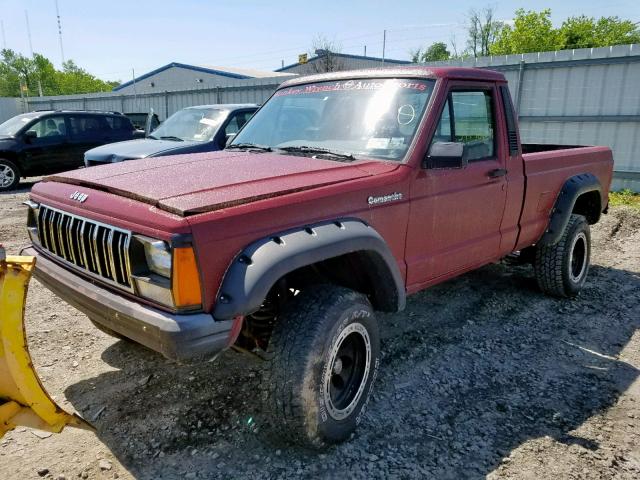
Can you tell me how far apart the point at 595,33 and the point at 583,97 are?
45372mm

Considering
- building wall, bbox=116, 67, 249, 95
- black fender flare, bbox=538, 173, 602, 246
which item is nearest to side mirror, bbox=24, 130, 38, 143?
black fender flare, bbox=538, 173, 602, 246

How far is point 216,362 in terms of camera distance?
3.58 metres

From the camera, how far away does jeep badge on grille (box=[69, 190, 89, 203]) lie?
258 cm

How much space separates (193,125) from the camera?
27.9ft

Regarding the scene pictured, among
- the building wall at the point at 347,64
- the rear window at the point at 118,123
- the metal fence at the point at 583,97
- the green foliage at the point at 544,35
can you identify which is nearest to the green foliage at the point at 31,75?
the building wall at the point at 347,64

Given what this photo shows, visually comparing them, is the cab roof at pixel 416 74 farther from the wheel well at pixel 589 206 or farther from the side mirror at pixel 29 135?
the side mirror at pixel 29 135

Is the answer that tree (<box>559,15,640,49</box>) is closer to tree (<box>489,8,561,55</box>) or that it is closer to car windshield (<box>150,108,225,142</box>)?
tree (<box>489,8,561,55</box>)

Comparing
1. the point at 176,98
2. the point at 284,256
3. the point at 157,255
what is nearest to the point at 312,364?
the point at 284,256

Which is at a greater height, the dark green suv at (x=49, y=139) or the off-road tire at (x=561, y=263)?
the dark green suv at (x=49, y=139)

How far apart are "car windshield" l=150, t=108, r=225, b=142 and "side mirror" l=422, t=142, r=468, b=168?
5665 mm

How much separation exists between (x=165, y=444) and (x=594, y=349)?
328cm

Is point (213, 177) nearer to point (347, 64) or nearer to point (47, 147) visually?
point (47, 147)

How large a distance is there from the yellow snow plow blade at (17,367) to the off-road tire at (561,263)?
4274 mm

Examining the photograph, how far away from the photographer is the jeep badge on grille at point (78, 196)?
2.58 metres
